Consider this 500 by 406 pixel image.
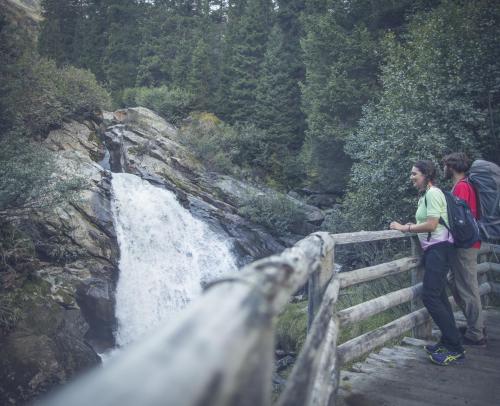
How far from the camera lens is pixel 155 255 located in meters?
14.3

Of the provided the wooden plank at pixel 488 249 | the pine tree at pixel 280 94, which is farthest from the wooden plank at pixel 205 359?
the pine tree at pixel 280 94

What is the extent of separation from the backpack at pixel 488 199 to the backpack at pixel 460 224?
0.48 m

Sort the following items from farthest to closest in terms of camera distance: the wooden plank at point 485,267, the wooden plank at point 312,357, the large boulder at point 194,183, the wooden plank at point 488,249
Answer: the large boulder at point 194,183 < the wooden plank at point 488,249 < the wooden plank at point 485,267 < the wooden plank at point 312,357

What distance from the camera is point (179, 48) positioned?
99.0 feet

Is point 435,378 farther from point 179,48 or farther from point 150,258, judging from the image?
point 179,48

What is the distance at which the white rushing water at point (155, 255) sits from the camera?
41.5 ft

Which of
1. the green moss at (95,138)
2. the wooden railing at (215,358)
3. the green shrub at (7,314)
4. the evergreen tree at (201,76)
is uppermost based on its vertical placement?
the evergreen tree at (201,76)

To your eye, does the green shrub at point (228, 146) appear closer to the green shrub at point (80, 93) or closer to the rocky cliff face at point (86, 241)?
the rocky cliff face at point (86, 241)

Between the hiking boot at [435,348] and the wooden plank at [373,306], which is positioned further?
the hiking boot at [435,348]

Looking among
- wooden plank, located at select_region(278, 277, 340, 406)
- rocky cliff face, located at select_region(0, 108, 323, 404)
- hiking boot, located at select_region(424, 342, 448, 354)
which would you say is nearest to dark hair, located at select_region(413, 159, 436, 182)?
hiking boot, located at select_region(424, 342, 448, 354)

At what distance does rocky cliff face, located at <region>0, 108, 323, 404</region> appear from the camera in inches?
342

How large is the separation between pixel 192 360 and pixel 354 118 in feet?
60.5

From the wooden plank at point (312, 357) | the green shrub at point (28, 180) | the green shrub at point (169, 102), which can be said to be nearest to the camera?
the wooden plank at point (312, 357)

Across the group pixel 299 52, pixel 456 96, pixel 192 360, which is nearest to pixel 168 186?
pixel 456 96
